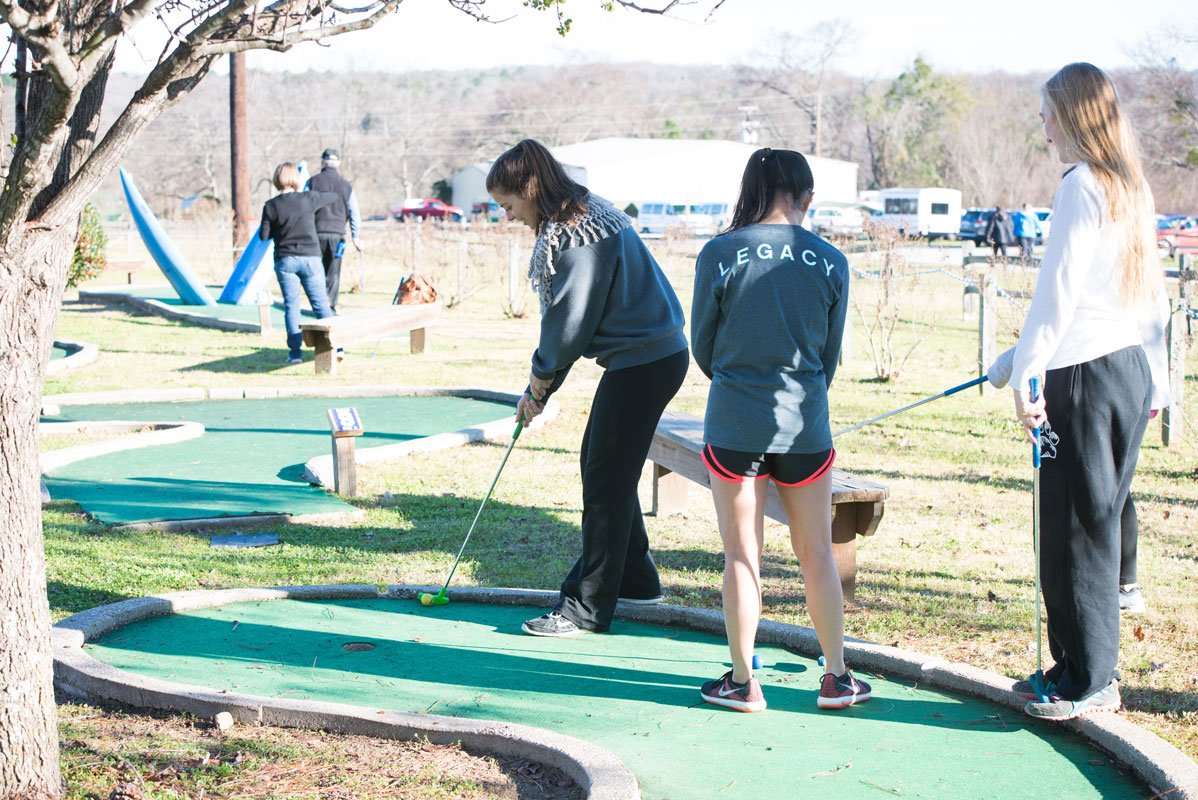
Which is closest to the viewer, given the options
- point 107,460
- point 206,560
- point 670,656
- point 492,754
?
point 492,754

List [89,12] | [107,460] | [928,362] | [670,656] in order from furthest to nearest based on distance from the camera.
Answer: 1. [928,362]
2. [107,460]
3. [670,656]
4. [89,12]

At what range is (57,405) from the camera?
348 inches

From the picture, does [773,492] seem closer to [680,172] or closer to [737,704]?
[737,704]

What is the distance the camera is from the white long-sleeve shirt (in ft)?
10.3

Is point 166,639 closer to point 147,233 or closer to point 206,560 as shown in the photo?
point 206,560

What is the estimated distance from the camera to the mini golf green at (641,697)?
3016mm

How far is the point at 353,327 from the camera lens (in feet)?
35.0

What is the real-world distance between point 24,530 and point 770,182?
216 centimetres

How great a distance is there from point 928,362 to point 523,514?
7.58 metres

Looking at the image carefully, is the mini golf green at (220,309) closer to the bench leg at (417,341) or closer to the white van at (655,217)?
the bench leg at (417,341)

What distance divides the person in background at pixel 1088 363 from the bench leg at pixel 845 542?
Result: 1.05 m

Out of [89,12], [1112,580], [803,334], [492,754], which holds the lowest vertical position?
[492,754]

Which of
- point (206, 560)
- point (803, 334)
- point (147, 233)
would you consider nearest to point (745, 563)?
point (803, 334)

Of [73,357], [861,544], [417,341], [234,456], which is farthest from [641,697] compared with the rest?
[73,357]
